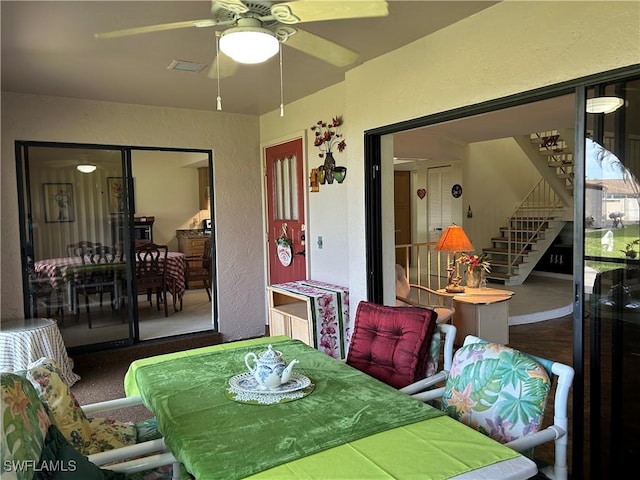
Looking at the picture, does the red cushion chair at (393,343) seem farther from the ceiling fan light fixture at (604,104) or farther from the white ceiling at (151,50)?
the white ceiling at (151,50)

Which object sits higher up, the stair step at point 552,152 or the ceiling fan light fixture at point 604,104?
the stair step at point 552,152

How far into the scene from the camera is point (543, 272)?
906cm

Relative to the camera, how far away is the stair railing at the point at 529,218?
8.33 m

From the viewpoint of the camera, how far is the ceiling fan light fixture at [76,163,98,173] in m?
4.59

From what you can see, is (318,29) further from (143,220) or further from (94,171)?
(143,220)

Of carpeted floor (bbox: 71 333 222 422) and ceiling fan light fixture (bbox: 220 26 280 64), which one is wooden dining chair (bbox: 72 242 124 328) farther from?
ceiling fan light fixture (bbox: 220 26 280 64)

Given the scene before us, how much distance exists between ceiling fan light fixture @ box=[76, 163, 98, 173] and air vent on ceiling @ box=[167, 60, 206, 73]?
5.64 feet

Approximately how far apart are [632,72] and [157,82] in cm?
323

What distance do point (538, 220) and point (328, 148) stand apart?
231 inches

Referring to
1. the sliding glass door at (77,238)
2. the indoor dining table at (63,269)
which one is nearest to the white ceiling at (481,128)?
the sliding glass door at (77,238)

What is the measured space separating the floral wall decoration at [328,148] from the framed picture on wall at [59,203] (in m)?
2.32

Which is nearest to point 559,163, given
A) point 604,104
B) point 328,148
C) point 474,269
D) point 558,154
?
point 558,154

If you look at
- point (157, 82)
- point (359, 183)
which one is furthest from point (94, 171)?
point (359, 183)

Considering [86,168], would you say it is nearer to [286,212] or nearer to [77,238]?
[77,238]
